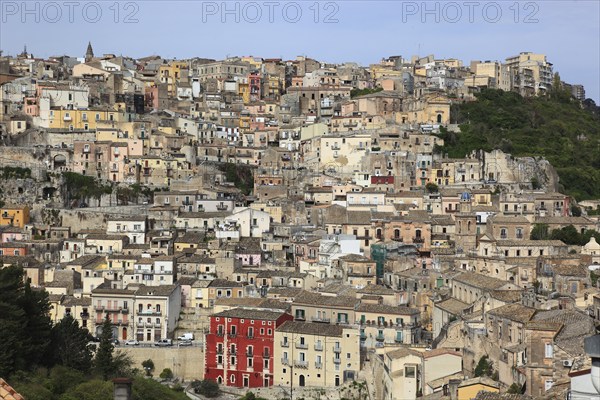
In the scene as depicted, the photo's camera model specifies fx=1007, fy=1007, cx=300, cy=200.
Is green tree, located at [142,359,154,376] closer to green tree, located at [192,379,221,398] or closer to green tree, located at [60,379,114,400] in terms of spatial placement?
green tree, located at [192,379,221,398]

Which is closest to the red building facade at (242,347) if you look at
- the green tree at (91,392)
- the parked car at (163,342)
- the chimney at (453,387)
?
the parked car at (163,342)

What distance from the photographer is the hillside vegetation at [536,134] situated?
65.6m

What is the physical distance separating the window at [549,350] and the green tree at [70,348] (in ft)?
48.3

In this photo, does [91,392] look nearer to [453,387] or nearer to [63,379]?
[63,379]

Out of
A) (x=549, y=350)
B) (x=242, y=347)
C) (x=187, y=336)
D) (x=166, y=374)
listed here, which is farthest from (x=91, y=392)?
(x=187, y=336)

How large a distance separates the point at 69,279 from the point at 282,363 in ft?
42.3

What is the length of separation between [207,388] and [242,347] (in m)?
2.52

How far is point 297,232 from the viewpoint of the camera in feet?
174

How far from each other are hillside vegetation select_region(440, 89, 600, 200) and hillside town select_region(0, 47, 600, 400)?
152cm

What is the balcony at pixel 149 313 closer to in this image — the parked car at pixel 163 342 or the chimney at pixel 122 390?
the parked car at pixel 163 342

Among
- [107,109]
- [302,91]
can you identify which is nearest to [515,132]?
[302,91]

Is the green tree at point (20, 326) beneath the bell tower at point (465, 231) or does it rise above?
beneath

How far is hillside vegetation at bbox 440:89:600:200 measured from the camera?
6562 cm

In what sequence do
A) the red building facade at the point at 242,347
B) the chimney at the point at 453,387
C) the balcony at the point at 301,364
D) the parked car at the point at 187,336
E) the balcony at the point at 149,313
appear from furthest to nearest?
the parked car at the point at 187,336, the balcony at the point at 149,313, the red building facade at the point at 242,347, the balcony at the point at 301,364, the chimney at the point at 453,387
